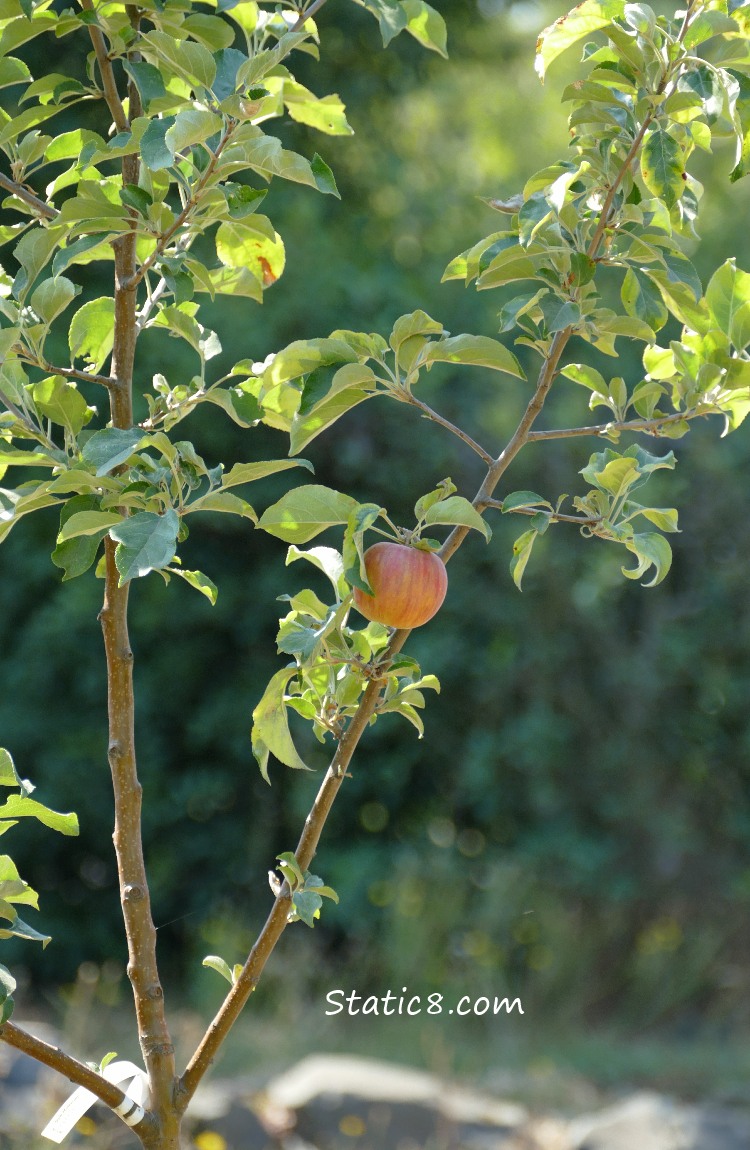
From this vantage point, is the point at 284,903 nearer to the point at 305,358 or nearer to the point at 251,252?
the point at 305,358

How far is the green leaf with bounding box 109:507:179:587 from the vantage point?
65 cm

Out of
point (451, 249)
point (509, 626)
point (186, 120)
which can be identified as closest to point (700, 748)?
point (509, 626)

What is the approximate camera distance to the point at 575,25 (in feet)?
2.52

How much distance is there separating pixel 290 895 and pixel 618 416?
421 millimetres

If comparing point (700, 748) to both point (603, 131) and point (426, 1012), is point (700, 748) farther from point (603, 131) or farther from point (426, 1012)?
point (603, 131)

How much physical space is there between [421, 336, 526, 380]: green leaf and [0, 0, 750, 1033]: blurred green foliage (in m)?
2.56

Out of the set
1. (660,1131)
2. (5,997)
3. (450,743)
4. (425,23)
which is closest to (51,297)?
(425,23)

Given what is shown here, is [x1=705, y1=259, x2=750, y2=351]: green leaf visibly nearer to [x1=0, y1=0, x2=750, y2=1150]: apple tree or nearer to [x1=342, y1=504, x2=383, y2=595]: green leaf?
[x1=0, y1=0, x2=750, y2=1150]: apple tree

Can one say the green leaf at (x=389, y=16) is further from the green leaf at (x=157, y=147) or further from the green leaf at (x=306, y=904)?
the green leaf at (x=306, y=904)

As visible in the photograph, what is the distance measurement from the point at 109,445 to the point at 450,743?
10.0 ft

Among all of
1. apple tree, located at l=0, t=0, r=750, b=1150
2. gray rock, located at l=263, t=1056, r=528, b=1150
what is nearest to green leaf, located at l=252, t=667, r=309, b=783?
apple tree, located at l=0, t=0, r=750, b=1150

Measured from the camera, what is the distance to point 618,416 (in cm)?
82

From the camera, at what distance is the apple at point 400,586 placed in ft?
2.45

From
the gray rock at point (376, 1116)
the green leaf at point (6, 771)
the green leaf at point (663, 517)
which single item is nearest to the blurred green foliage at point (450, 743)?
the gray rock at point (376, 1116)
